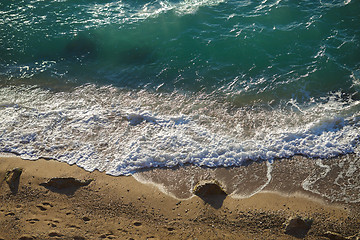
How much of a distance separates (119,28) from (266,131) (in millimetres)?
9724

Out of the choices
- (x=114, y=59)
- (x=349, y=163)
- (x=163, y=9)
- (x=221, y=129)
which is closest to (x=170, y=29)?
(x=163, y=9)

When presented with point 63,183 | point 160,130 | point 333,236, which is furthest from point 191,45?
point 333,236

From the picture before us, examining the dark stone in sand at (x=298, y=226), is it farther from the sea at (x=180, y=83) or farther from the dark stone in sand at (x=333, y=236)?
the sea at (x=180, y=83)

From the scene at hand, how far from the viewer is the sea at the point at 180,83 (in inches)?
339

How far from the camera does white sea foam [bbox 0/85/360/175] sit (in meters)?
8.39

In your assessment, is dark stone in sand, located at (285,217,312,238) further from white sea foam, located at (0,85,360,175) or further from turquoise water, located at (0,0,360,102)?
turquoise water, located at (0,0,360,102)

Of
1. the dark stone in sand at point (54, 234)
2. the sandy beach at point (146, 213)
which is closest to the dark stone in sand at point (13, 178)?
the sandy beach at point (146, 213)

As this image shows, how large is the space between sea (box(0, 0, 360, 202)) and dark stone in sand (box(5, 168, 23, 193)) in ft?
2.51

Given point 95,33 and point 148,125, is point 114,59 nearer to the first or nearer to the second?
point 95,33

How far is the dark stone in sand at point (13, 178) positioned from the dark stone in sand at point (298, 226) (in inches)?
290

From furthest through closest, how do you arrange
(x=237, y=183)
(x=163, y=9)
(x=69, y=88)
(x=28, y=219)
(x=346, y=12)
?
(x=163, y=9)
(x=346, y=12)
(x=69, y=88)
(x=237, y=183)
(x=28, y=219)

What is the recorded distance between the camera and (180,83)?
11305 mm

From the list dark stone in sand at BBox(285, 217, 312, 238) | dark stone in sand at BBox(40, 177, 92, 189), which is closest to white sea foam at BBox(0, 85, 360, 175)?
dark stone in sand at BBox(40, 177, 92, 189)

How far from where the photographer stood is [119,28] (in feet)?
46.6
